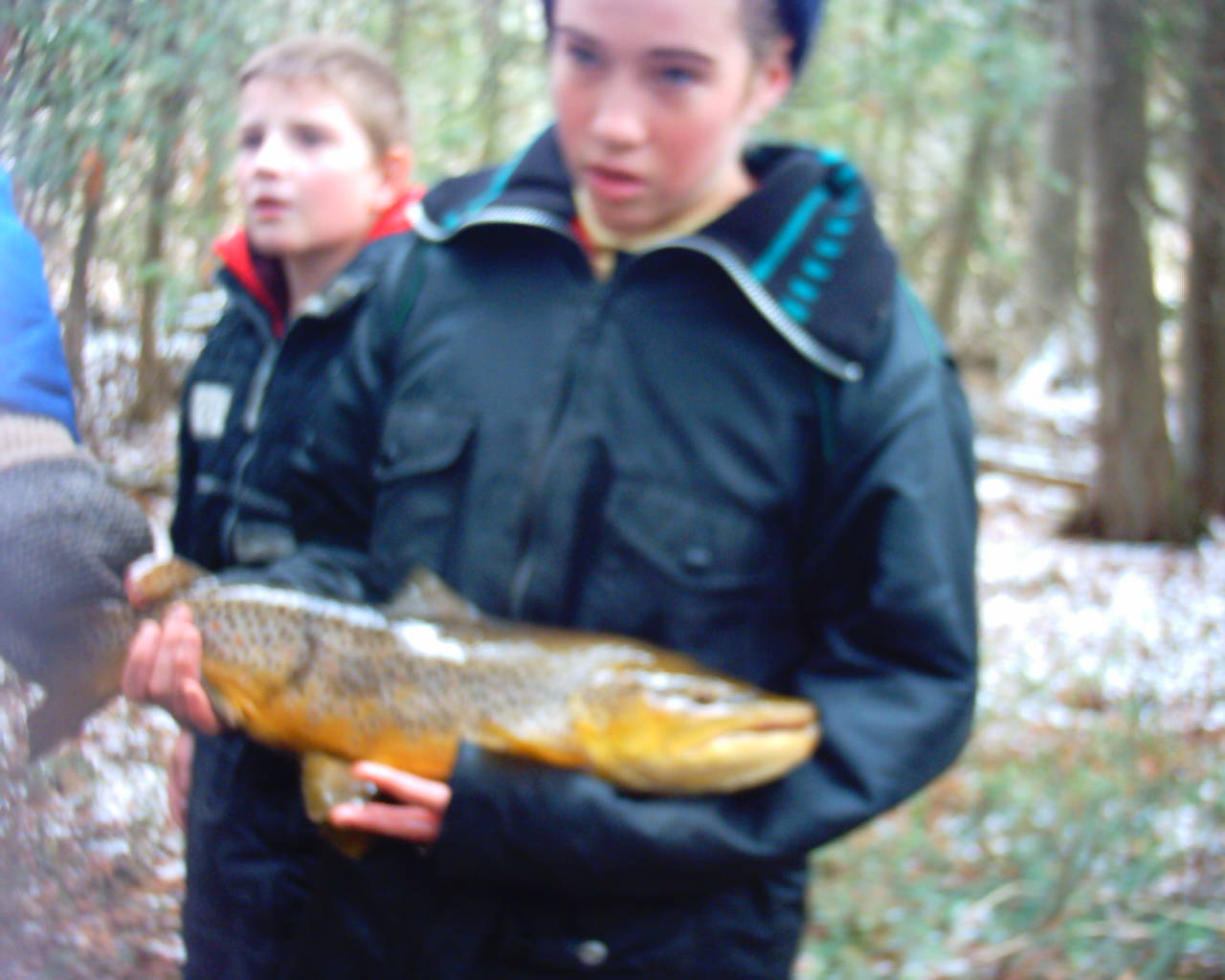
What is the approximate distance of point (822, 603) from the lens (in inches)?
70.0

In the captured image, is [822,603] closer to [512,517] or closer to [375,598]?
[512,517]

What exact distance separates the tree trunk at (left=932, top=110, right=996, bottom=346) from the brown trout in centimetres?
1019

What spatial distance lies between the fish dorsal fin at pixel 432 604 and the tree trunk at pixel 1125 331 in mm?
9236

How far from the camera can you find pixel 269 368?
91.0 inches

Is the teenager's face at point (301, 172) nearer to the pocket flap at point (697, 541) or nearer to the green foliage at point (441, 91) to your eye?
the green foliage at point (441, 91)

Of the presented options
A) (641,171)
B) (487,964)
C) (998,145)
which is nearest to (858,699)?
(487,964)

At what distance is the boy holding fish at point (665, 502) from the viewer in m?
1.65

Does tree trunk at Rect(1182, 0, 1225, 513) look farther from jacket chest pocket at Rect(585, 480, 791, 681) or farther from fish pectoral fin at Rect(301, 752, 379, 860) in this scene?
fish pectoral fin at Rect(301, 752, 379, 860)

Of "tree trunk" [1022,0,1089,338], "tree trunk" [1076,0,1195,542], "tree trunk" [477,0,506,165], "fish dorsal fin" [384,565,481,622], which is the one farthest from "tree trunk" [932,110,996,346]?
"fish dorsal fin" [384,565,481,622]

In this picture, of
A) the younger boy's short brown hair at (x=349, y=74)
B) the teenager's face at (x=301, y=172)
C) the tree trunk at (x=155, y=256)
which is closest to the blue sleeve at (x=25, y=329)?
the tree trunk at (x=155, y=256)

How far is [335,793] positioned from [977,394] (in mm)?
14661

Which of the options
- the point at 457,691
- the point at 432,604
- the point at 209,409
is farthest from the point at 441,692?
the point at 209,409

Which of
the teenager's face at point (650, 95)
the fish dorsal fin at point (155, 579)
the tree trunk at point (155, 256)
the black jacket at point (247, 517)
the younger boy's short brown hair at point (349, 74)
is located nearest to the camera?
the teenager's face at point (650, 95)

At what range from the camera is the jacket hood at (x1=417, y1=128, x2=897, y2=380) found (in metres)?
1.72
